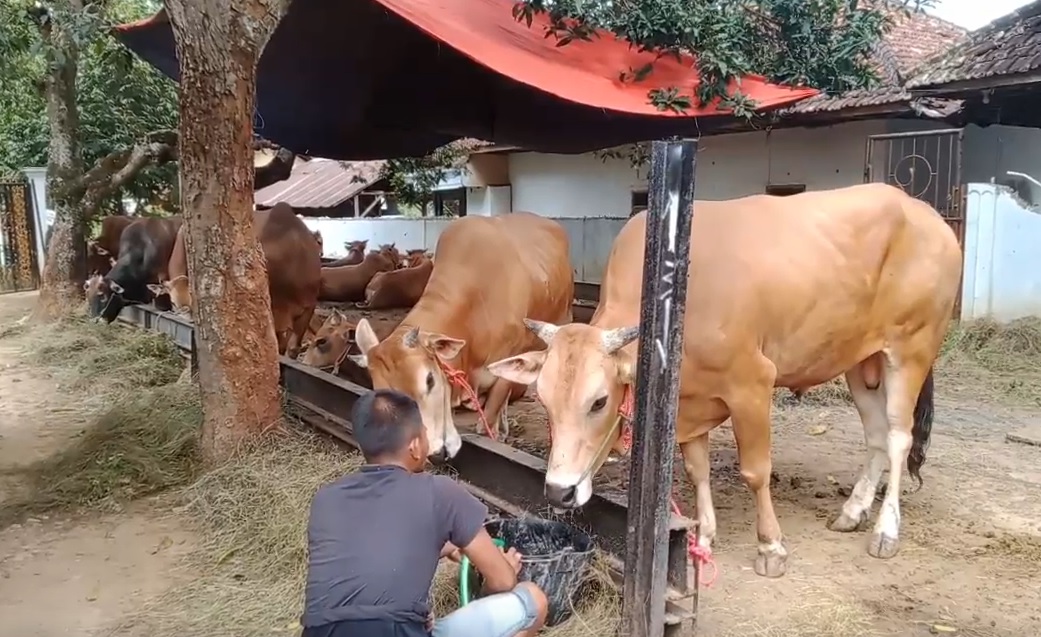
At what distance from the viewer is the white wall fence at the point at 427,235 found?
14398 mm

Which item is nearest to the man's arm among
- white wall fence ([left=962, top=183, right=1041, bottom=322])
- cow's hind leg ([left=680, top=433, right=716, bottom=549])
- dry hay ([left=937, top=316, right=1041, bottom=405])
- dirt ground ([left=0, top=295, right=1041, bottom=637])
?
dirt ground ([left=0, top=295, right=1041, bottom=637])

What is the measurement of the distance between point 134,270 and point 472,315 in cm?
810

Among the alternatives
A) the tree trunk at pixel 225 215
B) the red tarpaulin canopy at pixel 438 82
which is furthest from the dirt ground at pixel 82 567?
the red tarpaulin canopy at pixel 438 82

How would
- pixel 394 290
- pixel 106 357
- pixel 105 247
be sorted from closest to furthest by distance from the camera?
pixel 106 357, pixel 394 290, pixel 105 247

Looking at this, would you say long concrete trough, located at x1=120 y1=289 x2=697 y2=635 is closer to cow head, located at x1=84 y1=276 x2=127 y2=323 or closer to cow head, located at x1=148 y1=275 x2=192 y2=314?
cow head, located at x1=148 y1=275 x2=192 y2=314

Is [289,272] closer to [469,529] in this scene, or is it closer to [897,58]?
[469,529]

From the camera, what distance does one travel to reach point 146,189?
18469 millimetres

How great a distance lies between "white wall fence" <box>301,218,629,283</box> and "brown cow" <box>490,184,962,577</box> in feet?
15.2

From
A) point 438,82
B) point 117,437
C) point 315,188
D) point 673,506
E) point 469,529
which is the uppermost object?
point 438,82

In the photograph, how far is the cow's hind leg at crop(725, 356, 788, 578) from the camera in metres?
4.50

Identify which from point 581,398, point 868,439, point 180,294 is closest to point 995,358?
point 868,439

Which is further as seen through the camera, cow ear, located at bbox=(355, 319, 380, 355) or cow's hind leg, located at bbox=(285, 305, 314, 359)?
cow's hind leg, located at bbox=(285, 305, 314, 359)

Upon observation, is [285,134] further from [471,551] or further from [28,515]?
[471,551]

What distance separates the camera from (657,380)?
3473 mm
